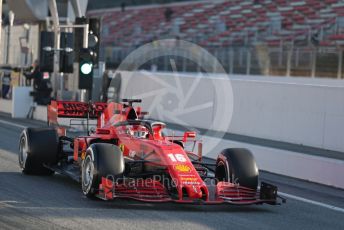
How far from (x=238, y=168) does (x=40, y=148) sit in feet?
10.2

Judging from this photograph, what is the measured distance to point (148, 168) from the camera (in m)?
9.62

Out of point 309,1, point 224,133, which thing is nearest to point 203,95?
point 224,133

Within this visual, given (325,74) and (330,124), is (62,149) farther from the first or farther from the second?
(325,74)

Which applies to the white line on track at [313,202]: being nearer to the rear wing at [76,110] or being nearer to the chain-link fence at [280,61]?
the rear wing at [76,110]

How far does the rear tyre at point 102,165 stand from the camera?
9180 millimetres

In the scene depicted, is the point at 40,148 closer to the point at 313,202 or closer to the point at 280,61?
the point at 313,202

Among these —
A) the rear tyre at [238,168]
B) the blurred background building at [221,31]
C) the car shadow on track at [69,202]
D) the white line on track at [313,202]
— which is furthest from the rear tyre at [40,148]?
the blurred background building at [221,31]

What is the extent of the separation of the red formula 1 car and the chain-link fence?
12.5m

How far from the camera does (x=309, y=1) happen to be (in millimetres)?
37406

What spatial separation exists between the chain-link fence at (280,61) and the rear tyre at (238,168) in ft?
43.2

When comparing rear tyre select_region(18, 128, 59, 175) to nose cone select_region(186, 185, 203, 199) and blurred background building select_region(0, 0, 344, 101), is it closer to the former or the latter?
nose cone select_region(186, 185, 203, 199)

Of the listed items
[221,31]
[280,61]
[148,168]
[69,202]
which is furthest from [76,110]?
[221,31]

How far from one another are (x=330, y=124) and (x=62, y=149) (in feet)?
23.9

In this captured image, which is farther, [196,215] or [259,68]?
[259,68]
